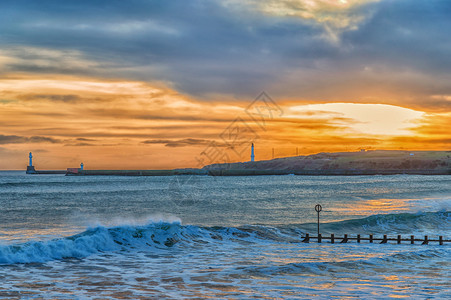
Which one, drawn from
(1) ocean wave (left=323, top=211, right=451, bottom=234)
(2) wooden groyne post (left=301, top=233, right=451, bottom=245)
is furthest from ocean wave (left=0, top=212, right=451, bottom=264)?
(2) wooden groyne post (left=301, top=233, right=451, bottom=245)

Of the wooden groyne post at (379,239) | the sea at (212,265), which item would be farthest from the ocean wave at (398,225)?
the wooden groyne post at (379,239)

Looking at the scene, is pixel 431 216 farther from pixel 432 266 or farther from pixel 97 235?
pixel 97 235

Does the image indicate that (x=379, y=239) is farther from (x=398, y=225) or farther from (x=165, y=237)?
(x=165, y=237)

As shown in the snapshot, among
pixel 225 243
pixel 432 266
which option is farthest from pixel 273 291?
pixel 225 243

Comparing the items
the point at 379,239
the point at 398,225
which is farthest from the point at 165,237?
the point at 398,225

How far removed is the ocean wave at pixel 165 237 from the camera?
31578 mm

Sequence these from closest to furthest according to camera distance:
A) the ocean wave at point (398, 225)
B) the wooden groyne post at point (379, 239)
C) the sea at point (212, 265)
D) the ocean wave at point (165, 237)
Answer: the sea at point (212, 265)
the ocean wave at point (165, 237)
the wooden groyne post at point (379, 239)
the ocean wave at point (398, 225)

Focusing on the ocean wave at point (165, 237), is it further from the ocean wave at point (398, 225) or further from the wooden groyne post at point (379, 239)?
the wooden groyne post at point (379, 239)

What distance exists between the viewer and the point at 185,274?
26.5m

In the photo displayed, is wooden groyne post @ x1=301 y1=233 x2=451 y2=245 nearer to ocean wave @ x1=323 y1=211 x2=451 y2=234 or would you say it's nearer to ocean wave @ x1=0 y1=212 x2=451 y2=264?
ocean wave @ x1=0 y1=212 x2=451 y2=264

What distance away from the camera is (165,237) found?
40.3 metres

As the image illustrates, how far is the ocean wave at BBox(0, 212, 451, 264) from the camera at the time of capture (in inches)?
1243

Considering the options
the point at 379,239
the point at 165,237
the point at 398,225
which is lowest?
the point at 398,225

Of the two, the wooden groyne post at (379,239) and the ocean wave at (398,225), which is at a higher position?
the wooden groyne post at (379,239)
